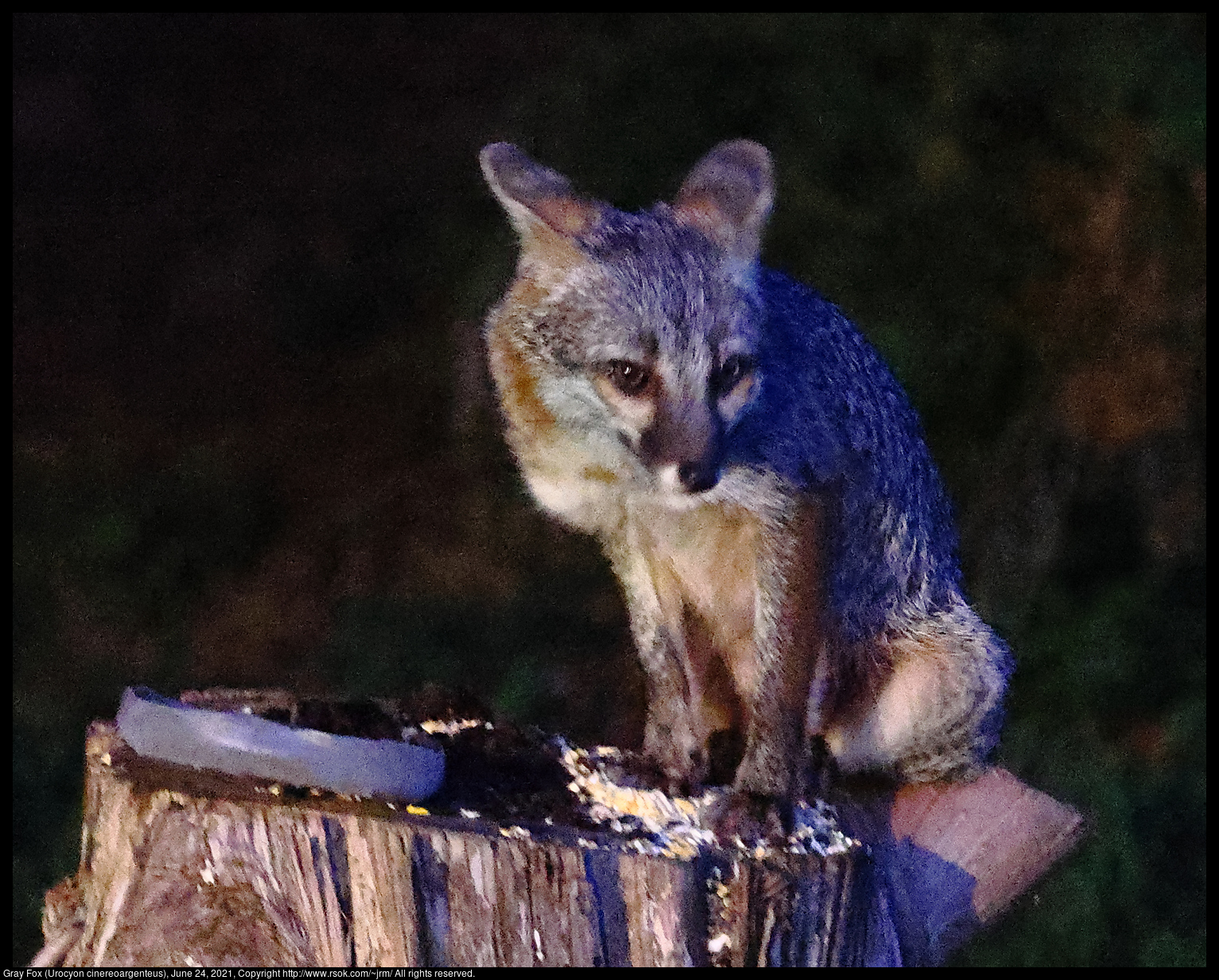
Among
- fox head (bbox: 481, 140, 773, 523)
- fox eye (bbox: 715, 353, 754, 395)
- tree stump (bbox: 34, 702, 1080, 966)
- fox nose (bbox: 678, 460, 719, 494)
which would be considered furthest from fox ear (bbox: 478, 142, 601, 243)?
tree stump (bbox: 34, 702, 1080, 966)

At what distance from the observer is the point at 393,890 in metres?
1.88

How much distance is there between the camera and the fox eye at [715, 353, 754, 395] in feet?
6.70

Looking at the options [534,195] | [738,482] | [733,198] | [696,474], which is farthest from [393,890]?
[733,198]

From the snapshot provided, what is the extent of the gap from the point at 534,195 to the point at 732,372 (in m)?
0.49

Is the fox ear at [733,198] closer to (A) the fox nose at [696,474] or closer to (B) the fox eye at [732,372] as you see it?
(B) the fox eye at [732,372]

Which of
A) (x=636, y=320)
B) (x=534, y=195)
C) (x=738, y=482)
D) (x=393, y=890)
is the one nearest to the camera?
(x=393, y=890)

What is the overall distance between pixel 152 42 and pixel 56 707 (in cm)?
213

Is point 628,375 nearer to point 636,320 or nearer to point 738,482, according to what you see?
point 636,320

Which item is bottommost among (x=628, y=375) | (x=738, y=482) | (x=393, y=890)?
(x=393, y=890)

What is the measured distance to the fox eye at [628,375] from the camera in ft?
6.57

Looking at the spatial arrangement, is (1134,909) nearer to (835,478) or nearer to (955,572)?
(955,572)

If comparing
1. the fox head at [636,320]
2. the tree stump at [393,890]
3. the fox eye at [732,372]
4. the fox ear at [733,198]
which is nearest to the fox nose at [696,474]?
the fox head at [636,320]

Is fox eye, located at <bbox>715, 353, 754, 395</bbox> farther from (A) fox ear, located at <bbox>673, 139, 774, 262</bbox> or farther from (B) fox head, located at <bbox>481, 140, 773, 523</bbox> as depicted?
(A) fox ear, located at <bbox>673, 139, 774, 262</bbox>

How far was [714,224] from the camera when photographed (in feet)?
7.08
